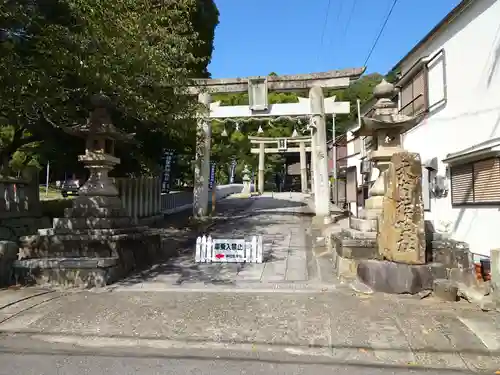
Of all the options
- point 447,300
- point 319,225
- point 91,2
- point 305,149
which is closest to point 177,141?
point 319,225

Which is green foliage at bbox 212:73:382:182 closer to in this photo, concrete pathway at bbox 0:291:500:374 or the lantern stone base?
the lantern stone base

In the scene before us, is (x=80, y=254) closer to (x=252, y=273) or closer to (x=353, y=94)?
(x=252, y=273)

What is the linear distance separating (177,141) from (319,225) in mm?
6071

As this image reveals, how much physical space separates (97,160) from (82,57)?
2172mm

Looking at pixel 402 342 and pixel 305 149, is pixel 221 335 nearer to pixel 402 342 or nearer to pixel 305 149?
pixel 402 342

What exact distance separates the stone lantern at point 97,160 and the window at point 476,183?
781 cm

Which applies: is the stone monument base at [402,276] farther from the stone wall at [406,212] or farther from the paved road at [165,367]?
the paved road at [165,367]

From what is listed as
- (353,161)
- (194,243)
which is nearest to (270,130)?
(353,161)

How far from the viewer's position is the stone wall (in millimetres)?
6773

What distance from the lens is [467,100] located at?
30.1 ft

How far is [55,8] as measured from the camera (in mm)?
8180

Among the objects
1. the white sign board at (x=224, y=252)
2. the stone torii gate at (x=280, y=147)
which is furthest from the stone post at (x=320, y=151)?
the stone torii gate at (x=280, y=147)

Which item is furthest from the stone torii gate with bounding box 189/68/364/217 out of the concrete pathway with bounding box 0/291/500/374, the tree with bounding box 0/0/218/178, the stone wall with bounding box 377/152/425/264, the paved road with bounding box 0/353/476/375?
the paved road with bounding box 0/353/476/375

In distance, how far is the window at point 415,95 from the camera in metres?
11.5
